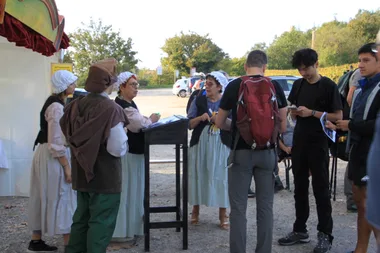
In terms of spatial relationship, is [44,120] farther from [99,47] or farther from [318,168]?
[99,47]

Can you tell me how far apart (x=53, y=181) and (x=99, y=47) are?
120 ft

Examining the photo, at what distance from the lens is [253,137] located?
129 inches

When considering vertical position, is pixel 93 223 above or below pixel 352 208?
above

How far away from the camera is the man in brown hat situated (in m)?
3.09

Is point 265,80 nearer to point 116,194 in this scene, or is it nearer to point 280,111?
point 280,111

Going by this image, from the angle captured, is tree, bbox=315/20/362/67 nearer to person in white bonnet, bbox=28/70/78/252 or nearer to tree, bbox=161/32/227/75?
tree, bbox=161/32/227/75

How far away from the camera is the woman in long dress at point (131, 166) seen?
12.9ft

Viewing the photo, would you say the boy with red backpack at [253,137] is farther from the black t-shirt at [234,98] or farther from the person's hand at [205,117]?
the person's hand at [205,117]

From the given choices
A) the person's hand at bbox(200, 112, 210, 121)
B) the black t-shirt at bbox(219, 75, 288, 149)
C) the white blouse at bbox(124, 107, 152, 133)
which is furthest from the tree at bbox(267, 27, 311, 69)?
the black t-shirt at bbox(219, 75, 288, 149)

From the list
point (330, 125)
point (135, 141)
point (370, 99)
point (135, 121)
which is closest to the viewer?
point (370, 99)

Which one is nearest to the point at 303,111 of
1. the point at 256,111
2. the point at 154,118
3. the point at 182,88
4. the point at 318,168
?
the point at 318,168

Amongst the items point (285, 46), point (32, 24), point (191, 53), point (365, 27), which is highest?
point (365, 27)

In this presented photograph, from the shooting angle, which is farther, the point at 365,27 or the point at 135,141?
the point at 365,27

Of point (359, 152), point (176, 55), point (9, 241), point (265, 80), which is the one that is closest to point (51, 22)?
point (9, 241)
